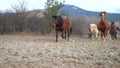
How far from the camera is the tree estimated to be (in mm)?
51766

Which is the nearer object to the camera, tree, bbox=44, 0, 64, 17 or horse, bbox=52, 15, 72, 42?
horse, bbox=52, 15, 72, 42

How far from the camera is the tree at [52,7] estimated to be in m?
51.8

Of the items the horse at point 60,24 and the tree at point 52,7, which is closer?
the horse at point 60,24

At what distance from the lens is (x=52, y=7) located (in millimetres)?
52406

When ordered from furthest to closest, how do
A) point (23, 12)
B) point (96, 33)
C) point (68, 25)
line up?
1. point (23, 12)
2. point (96, 33)
3. point (68, 25)

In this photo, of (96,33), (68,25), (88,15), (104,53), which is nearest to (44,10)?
(88,15)

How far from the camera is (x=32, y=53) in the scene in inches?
515

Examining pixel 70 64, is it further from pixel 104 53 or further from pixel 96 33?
pixel 96 33

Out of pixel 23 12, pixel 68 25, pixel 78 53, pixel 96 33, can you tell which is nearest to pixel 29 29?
pixel 23 12

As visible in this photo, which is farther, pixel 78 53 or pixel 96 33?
pixel 96 33

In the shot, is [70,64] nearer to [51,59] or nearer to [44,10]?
[51,59]

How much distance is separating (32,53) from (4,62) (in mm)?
1803

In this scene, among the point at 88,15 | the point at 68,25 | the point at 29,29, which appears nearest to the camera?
the point at 68,25

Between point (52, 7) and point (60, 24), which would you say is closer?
point (60, 24)
